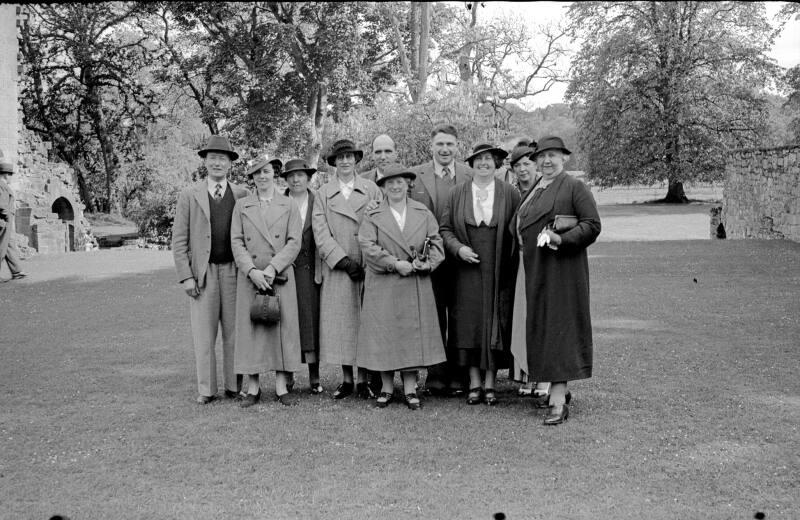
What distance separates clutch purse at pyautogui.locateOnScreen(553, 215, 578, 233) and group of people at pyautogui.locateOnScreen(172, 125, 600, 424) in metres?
0.11

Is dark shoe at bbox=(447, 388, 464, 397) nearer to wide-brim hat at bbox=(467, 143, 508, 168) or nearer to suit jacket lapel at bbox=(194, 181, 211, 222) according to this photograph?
wide-brim hat at bbox=(467, 143, 508, 168)

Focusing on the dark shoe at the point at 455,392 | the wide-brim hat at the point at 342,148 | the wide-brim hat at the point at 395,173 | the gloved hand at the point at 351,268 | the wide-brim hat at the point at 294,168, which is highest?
the wide-brim hat at the point at 342,148

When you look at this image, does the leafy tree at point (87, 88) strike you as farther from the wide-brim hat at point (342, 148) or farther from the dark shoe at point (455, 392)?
the dark shoe at point (455, 392)

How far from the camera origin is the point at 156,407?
6496 millimetres

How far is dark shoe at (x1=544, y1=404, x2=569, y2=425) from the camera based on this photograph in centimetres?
577

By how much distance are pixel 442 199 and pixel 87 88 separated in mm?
33803

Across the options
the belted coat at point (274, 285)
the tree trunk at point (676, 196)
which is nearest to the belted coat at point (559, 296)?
the belted coat at point (274, 285)

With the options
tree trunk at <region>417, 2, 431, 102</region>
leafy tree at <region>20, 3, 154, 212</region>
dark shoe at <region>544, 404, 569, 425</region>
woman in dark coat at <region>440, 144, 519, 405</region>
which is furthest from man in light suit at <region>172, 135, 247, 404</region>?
leafy tree at <region>20, 3, 154, 212</region>

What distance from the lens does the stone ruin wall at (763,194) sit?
19547mm

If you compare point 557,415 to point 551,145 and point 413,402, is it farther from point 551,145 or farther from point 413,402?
point 551,145

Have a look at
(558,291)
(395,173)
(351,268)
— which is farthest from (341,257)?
(558,291)

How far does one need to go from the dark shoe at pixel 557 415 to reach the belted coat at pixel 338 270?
5.47 feet

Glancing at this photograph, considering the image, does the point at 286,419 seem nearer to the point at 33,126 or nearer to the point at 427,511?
the point at 427,511

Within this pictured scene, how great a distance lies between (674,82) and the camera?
38.9 meters
